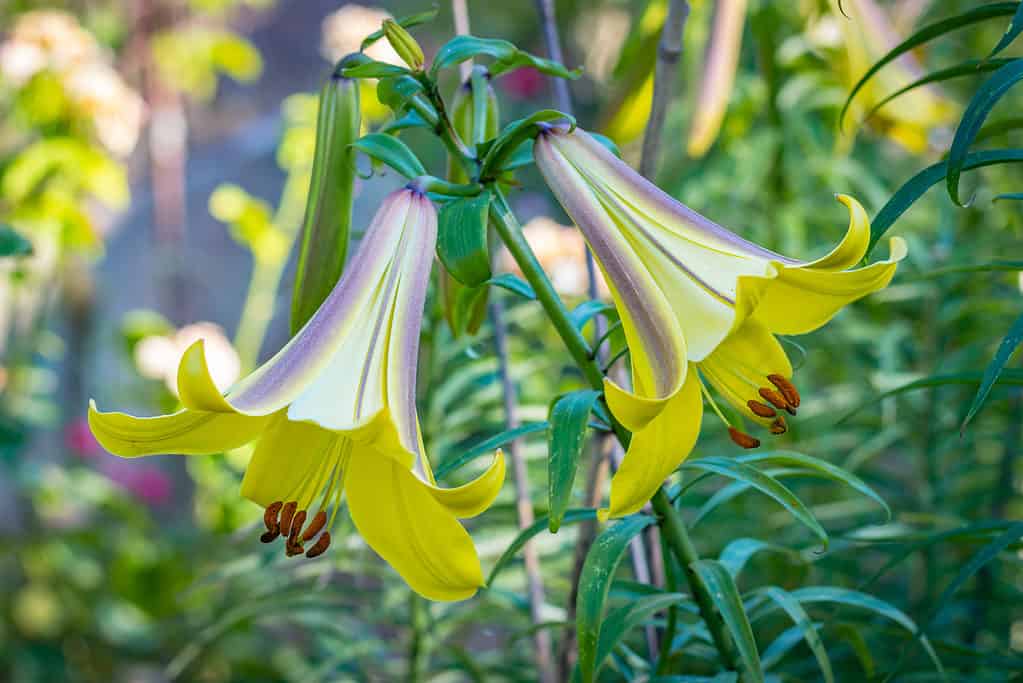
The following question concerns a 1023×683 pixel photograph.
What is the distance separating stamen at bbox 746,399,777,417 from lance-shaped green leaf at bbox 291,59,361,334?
0.23 m

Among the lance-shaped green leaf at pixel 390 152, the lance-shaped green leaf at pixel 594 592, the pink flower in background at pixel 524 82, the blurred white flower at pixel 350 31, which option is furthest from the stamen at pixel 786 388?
the pink flower in background at pixel 524 82

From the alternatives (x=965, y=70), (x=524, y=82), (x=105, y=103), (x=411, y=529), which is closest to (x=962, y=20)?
(x=965, y=70)

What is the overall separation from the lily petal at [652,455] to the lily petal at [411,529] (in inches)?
3.0

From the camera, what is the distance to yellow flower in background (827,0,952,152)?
0.96 metres

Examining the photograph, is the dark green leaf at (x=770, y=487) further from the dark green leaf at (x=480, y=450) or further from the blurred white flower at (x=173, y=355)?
the blurred white flower at (x=173, y=355)

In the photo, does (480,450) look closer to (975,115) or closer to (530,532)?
(530,532)

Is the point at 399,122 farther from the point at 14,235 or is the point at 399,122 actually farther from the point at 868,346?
the point at 868,346

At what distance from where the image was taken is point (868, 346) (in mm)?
1214

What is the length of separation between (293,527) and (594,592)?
0.48 ft

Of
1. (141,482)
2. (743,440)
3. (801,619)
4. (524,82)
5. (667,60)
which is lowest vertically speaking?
(141,482)

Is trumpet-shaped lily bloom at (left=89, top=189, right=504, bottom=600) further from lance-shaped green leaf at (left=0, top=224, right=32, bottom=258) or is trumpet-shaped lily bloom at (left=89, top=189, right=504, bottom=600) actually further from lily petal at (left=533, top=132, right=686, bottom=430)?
lance-shaped green leaf at (left=0, top=224, right=32, bottom=258)

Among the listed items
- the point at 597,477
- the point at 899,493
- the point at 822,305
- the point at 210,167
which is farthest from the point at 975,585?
the point at 210,167

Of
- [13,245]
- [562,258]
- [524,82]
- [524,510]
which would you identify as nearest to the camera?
[13,245]

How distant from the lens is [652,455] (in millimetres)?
411
